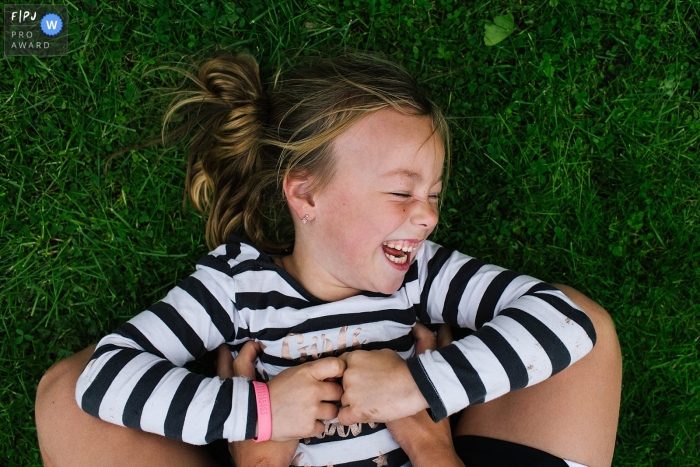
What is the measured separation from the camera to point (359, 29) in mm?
3312

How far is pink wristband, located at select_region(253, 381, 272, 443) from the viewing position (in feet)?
7.65

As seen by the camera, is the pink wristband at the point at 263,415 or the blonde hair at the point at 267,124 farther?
the blonde hair at the point at 267,124

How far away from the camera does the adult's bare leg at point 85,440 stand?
2.42 metres

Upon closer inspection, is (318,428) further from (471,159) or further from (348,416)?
(471,159)

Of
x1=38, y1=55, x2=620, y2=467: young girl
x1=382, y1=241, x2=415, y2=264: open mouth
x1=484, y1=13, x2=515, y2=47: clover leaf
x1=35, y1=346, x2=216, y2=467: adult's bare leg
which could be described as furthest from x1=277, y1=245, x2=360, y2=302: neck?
x1=484, y1=13, x2=515, y2=47: clover leaf

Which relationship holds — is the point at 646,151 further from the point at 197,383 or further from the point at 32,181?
the point at 32,181

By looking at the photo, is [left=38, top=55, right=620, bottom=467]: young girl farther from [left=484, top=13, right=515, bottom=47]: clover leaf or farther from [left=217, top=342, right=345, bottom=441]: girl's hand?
[left=484, top=13, right=515, bottom=47]: clover leaf

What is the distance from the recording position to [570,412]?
7.90 ft

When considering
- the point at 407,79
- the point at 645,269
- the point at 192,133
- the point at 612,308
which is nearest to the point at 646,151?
the point at 645,269

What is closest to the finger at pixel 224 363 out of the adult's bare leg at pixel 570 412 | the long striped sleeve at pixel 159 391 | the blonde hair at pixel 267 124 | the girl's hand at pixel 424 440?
the long striped sleeve at pixel 159 391

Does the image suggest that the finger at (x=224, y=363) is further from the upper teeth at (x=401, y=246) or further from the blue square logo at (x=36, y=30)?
the blue square logo at (x=36, y=30)

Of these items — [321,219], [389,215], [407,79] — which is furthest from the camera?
[407,79]

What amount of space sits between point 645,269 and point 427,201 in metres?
1.47

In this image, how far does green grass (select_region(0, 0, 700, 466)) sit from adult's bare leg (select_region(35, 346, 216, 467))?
626 mm
